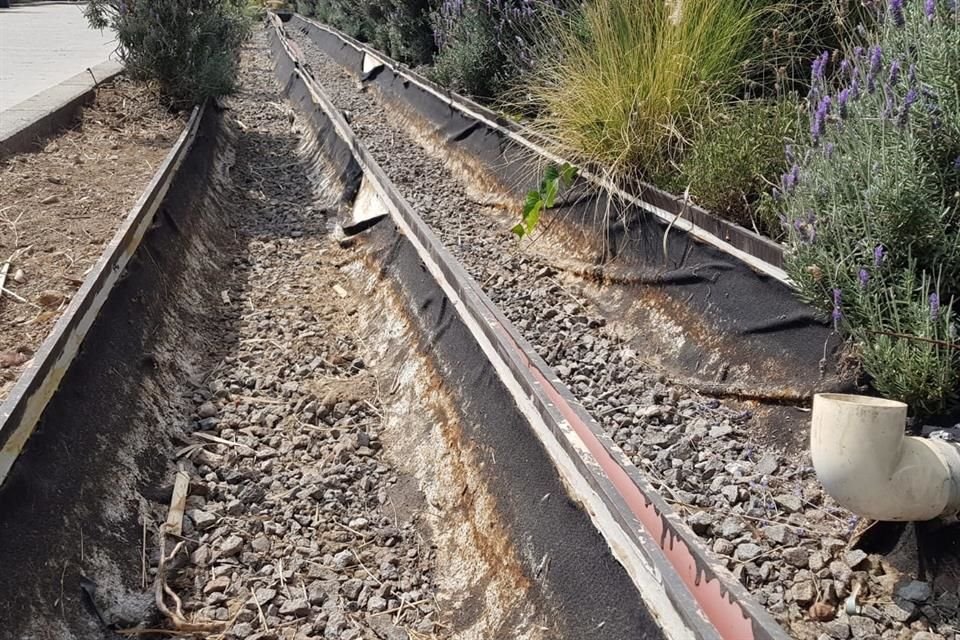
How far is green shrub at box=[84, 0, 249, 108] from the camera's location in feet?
28.4

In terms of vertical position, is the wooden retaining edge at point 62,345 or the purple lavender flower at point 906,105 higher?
the purple lavender flower at point 906,105

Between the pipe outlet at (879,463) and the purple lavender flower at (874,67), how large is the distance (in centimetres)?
139

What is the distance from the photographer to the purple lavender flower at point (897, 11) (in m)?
3.04

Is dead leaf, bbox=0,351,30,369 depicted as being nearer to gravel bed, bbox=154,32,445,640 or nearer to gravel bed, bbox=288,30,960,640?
gravel bed, bbox=154,32,445,640

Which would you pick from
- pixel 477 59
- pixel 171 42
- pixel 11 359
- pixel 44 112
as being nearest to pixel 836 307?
pixel 11 359

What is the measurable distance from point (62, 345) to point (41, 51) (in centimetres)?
1284

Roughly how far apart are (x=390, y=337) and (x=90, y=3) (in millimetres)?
6702

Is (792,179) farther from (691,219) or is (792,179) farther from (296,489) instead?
(296,489)

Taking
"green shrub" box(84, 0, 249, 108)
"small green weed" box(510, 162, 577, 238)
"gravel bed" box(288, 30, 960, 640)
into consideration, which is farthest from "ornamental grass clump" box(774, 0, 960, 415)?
"green shrub" box(84, 0, 249, 108)

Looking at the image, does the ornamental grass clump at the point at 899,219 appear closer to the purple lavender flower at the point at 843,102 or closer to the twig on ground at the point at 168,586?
the purple lavender flower at the point at 843,102

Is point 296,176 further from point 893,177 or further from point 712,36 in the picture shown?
point 893,177

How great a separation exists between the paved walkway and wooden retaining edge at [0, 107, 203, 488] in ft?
14.3

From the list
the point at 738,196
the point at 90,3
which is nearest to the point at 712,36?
the point at 738,196

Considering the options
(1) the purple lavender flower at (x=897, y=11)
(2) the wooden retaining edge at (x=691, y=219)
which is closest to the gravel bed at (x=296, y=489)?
(2) the wooden retaining edge at (x=691, y=219)
